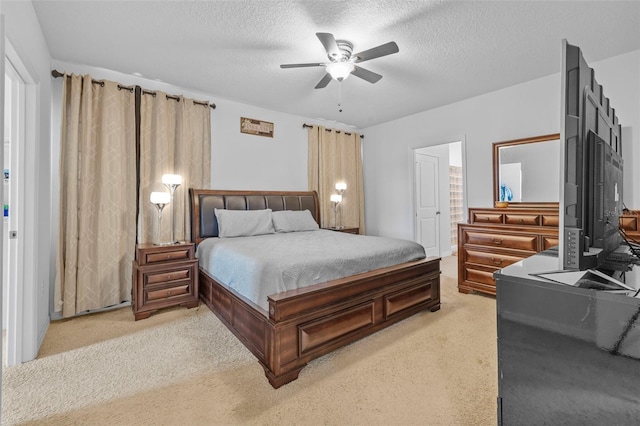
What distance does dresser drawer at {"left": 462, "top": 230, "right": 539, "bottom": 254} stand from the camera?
3160mm

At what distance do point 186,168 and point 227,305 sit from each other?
6.83ft

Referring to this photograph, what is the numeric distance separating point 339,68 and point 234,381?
2.74m

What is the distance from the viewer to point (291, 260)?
7.06 ft

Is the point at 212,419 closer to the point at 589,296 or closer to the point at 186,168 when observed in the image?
the point at 589,296

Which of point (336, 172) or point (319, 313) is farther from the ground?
point (336, 172)

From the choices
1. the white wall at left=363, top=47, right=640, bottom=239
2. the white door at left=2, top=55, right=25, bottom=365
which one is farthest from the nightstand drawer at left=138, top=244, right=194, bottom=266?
the white wall at left=363, top=47, right=640, bottom=239

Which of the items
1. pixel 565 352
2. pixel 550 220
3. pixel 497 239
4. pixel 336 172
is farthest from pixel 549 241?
pixel 336 172

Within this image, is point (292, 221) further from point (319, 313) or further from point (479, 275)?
point (479, 275)

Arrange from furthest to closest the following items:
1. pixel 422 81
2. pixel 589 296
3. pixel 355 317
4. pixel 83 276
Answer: pixel 422 81 < pixel 83 276 < pixel 355 317 < pixel 589 296

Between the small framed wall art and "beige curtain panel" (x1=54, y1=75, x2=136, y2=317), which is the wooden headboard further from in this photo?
the small framed wall art

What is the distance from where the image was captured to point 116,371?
203 centimetres

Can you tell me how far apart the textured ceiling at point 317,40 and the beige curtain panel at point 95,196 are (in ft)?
1.53

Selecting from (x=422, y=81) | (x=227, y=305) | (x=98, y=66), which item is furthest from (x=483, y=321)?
(x=98, y=66)

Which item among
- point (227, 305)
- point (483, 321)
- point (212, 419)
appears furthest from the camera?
point (483, 321)
